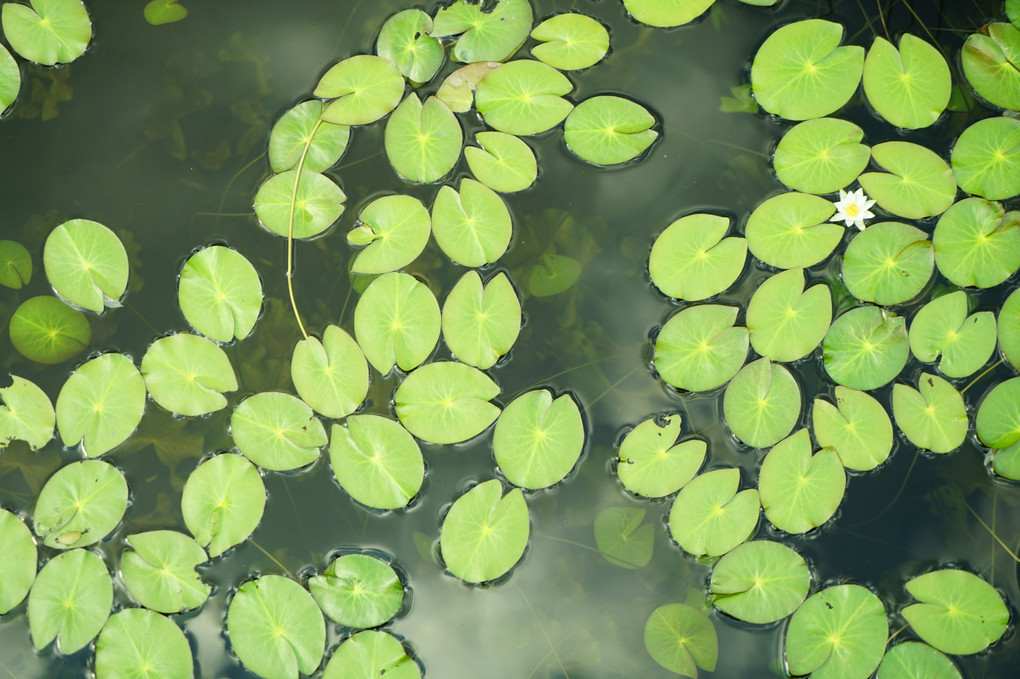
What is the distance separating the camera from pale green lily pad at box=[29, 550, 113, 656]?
1865 millimetres

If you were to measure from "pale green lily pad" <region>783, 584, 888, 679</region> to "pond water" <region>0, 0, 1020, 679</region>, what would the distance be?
2.9 inches

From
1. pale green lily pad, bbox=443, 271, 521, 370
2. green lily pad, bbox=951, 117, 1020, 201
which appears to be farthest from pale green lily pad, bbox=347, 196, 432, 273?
green lily pad, bbox=951, 117, 1020, 201

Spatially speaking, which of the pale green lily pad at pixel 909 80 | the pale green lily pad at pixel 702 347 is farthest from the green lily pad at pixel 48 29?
the pale green lily pad at pixel 909 80

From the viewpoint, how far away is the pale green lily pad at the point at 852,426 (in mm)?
1878

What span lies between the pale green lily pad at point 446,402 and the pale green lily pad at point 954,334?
1.23 metres

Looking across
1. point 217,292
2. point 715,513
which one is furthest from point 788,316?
point 217,292

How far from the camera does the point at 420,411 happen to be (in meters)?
1.88

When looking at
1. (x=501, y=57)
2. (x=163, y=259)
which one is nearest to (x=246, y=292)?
(x=163, y=259)

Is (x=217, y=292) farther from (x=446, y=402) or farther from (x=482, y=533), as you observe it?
(x=482, y=533)

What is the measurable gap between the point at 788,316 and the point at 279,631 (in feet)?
5.52

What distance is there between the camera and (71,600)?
187 cm

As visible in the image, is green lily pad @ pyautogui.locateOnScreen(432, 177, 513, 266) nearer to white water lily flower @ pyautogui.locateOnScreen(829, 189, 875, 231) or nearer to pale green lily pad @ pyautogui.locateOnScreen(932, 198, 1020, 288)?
white water lily flower @ pyautogui.locateOnScreen(829, 189, 875, 231)

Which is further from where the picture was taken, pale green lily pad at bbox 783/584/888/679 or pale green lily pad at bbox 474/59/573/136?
pale green lily pad at bbox 474/59/573/136

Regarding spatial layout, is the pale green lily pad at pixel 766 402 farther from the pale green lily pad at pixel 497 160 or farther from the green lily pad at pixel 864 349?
the pale green lily pad at pixel 497 160
